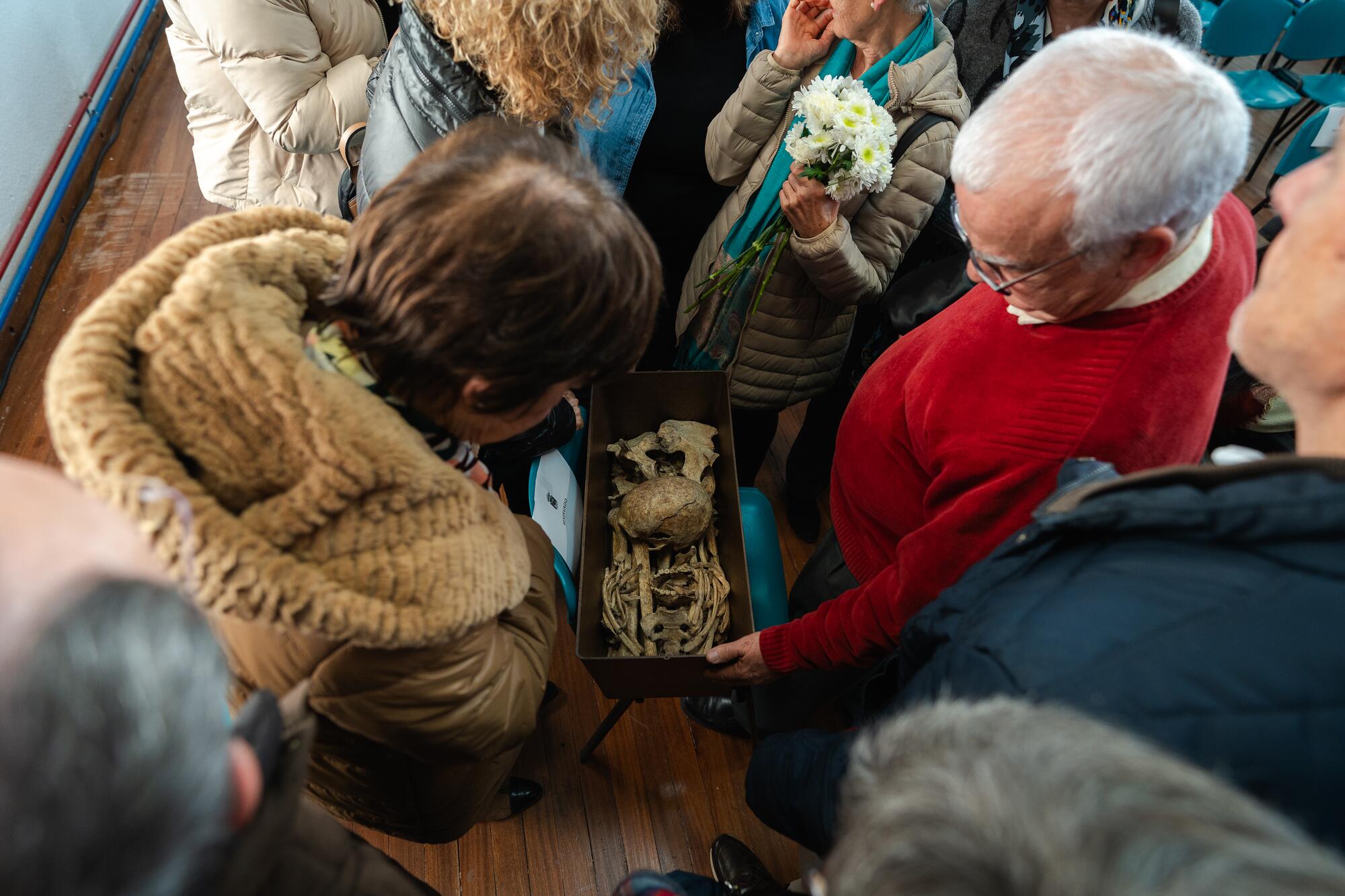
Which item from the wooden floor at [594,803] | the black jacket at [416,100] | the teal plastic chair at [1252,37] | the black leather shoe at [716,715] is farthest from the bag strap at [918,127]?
the teal plastic chair at [1252,37]

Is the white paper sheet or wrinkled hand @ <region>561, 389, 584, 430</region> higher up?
wrinkled hand @ <region>561, 389, 584, 430</region>

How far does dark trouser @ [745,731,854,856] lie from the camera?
1.24 meters

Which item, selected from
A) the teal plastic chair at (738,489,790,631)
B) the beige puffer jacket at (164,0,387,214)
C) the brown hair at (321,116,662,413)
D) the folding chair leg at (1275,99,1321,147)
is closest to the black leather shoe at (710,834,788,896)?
the teal plastic chair at (738,489,790,631)

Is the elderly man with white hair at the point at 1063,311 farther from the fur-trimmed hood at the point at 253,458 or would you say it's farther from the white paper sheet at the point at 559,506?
the fur-trimmed hood at the point at 253,458

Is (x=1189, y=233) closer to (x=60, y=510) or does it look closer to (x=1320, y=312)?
(x=1320, y=312)

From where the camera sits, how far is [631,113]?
6.64ft

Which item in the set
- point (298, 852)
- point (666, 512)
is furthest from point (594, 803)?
point (298, 852)

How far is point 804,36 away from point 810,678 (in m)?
1.69

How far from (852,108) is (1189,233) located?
0.77 meters

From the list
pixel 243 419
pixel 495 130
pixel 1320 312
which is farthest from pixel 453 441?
pixel 1320 312

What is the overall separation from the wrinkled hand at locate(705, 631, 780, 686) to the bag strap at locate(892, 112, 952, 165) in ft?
4.08

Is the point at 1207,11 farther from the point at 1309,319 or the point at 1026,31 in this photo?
the point at 1309,319

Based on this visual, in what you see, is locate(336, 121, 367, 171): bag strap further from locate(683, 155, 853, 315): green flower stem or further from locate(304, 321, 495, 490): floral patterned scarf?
locate(304, 321, 495, 490): floral patterned scarf

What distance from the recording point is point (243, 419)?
82cm
